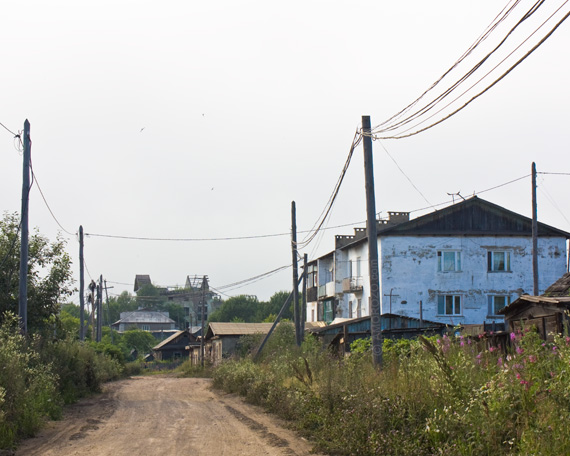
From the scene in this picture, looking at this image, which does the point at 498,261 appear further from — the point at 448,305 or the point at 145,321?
the point at 145,321

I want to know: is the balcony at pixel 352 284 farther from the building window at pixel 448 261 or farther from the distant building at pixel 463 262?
the building window at pixel 448 261

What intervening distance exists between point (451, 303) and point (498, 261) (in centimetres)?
417

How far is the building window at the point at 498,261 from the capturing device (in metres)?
40.5

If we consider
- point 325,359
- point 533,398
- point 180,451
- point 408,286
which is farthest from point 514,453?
point 408,286

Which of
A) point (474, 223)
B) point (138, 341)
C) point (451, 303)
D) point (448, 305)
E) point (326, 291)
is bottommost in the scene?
point (138, 341)

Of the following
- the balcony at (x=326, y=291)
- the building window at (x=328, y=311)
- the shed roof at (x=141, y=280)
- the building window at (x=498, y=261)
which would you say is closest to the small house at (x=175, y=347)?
the balcony at (x=326, y=291)

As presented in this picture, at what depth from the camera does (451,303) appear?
39.9m

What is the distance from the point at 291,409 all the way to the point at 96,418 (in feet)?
16.8

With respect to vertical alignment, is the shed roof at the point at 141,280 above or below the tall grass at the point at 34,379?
above

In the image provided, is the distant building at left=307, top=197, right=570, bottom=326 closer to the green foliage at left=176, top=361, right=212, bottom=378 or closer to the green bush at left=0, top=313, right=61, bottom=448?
the green foliage at left=176, top=361, right=212, bottom=378

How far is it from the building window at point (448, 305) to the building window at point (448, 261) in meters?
1.72

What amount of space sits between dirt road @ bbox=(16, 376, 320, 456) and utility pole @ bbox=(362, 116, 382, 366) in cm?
273

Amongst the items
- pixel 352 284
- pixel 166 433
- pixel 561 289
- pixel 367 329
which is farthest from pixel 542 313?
pixel 352 284

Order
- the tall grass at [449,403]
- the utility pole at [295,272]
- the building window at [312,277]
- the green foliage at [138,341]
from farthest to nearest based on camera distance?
the green foliage at [138,341] → the building window at [312,277] → the utility pole at [295,272] → the tall grass at [449,403]
